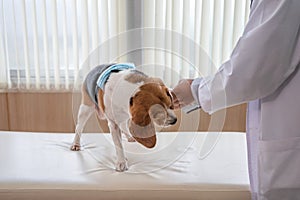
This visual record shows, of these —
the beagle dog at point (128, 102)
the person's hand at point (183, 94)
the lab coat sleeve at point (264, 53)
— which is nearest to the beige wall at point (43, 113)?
the beagle dog at point (128, 102)

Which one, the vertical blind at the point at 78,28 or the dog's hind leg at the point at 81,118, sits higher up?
the vertical blind at the point at 78,28

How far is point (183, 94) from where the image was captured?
1.10 metres

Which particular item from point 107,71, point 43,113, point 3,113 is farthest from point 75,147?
point 3,113

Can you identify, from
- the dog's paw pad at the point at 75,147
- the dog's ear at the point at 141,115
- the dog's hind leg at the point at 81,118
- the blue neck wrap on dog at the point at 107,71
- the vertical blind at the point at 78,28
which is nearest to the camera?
the dog's ear at the point at 141,115

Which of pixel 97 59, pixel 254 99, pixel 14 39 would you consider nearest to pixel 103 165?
pixel 97 59

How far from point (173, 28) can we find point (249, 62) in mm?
1046

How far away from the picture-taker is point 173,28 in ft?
6.29

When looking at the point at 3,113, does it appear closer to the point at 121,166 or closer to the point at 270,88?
the point at 121,166

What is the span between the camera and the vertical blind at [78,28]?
190cm

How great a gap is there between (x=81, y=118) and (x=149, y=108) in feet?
1.28

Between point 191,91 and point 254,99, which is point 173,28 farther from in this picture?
point 254,99

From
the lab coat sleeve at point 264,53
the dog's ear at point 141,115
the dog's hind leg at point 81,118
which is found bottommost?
the dog's hind leg at point 81,118

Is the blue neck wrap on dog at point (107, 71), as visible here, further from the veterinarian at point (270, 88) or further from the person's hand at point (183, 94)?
the veterinarian at point (270, 88)

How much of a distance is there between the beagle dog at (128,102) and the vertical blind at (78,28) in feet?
2.16
